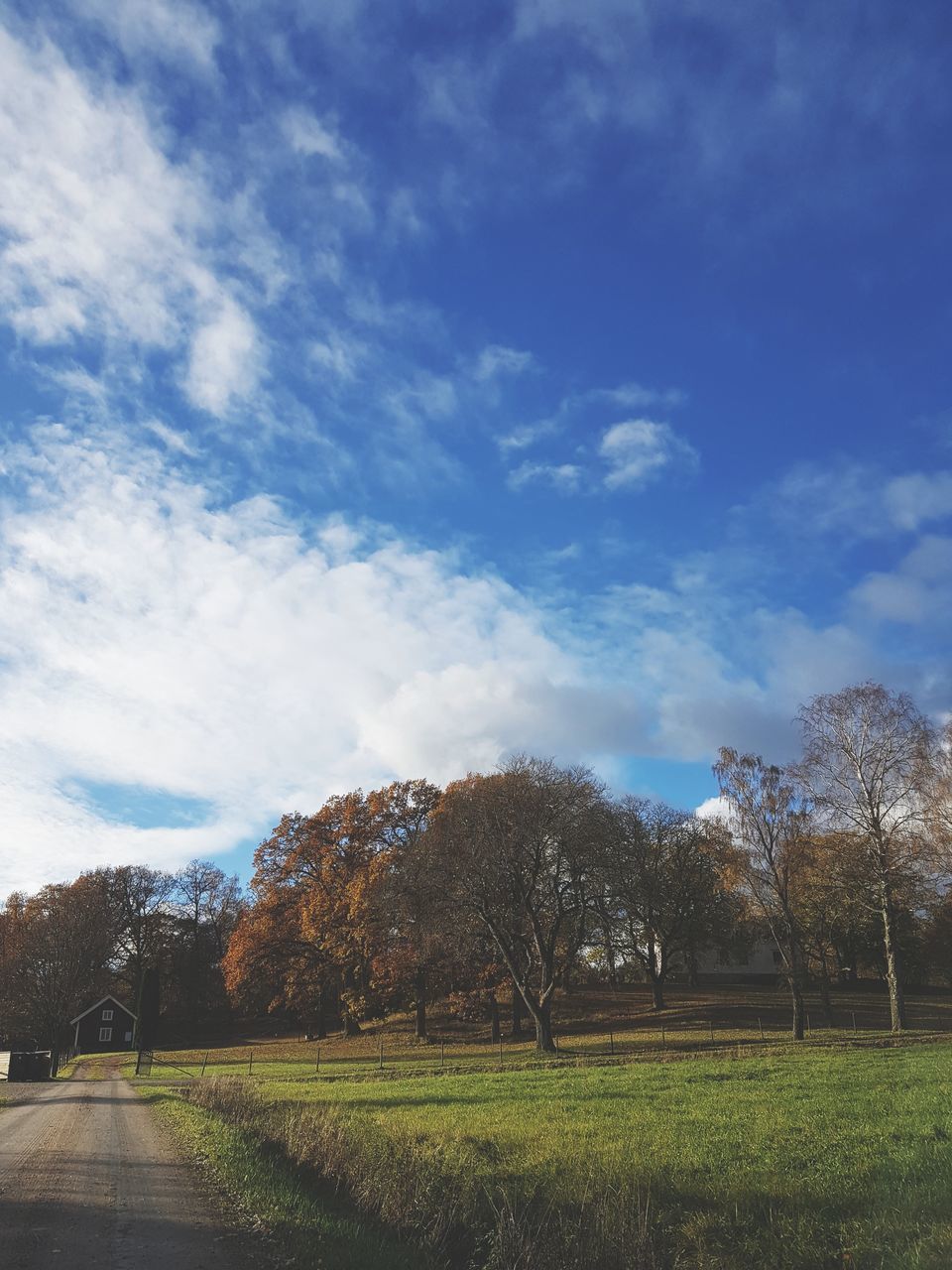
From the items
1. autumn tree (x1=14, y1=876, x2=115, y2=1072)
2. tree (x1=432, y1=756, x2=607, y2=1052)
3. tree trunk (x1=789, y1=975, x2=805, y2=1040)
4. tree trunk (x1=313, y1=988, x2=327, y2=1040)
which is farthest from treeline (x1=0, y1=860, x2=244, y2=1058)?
tree trunk (x1=789, y1=975, x2=805, y2=1040)

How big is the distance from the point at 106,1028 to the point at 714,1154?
8146 centimetres

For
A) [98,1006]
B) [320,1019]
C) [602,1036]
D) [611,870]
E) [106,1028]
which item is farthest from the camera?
[106,1028]

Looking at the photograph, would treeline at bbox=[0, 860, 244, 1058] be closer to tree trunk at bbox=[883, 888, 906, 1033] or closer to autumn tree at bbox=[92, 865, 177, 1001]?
autumn tree at bbox=[92, 865, 177, 1001]

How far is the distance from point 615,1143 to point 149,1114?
1664cm

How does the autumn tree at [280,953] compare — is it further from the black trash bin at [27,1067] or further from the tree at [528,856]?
the tree at [528,856]

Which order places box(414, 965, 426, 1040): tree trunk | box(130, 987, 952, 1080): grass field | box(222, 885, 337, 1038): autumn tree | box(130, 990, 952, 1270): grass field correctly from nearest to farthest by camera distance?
box(130, 990, 952, 1270): grass field
box(130, 987, 952, 1080): grass field
box(414, 965, 426, 1040): tree trunk
box(222, 885, 337, 1038): autumn tree

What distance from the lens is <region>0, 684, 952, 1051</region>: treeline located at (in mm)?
36844

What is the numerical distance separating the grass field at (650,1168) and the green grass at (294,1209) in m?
0.13

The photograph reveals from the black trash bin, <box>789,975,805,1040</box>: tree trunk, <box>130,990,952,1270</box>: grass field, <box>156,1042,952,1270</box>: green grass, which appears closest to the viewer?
<box>130,990,952,1270</box>: grass field

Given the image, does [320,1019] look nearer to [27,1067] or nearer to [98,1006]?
[27,1067]

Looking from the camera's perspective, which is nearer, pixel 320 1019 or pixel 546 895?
pixel 546 895

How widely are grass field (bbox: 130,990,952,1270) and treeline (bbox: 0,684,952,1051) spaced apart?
15.4 m

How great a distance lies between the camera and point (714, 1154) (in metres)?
12.6

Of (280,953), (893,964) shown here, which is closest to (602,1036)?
(893,964)
